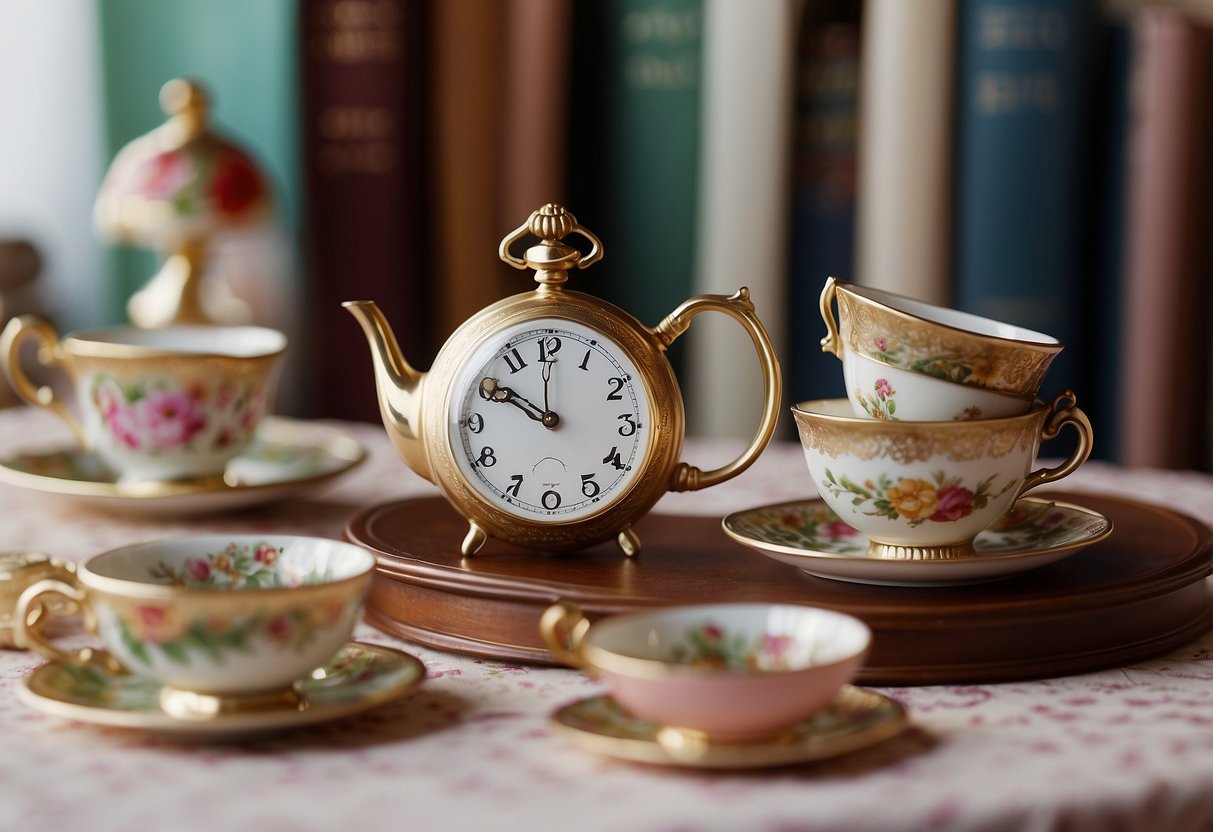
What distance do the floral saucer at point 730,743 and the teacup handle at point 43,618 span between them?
8.8 inches

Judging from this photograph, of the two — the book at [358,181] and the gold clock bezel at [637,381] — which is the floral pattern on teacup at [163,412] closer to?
the gold clock bezel at [637,381]

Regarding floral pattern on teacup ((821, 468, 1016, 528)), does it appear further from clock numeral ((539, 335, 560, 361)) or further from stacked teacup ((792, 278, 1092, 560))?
clock numeral ((539, 335, 560, 361))

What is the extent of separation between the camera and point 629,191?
6.03ft

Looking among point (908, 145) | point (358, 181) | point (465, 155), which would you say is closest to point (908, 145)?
point (908, 145)

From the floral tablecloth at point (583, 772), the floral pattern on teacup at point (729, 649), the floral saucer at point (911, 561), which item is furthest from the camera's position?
the floral saucer at point (911, 561)

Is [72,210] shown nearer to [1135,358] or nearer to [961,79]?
[961,79]

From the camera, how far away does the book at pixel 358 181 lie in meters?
1.87

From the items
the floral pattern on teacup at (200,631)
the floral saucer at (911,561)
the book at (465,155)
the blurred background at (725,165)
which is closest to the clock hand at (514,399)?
the floral saucer at (911,561)

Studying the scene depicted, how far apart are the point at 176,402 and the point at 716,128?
2.64 feet

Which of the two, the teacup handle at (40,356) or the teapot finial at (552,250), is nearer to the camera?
the teapot finial at (552,250)

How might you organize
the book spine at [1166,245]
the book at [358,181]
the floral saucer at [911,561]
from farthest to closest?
1. the book at [358,181]
2. the book spine at [1166,245]
3. the floral saucer at [911,561]

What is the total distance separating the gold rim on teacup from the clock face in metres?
0.12

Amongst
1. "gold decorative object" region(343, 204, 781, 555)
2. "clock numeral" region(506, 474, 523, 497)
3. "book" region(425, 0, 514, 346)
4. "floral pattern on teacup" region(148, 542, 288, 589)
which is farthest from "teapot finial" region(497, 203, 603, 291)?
"book" region(425, 0, 514, 346)

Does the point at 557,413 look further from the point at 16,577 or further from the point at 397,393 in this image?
the point at 16,577
